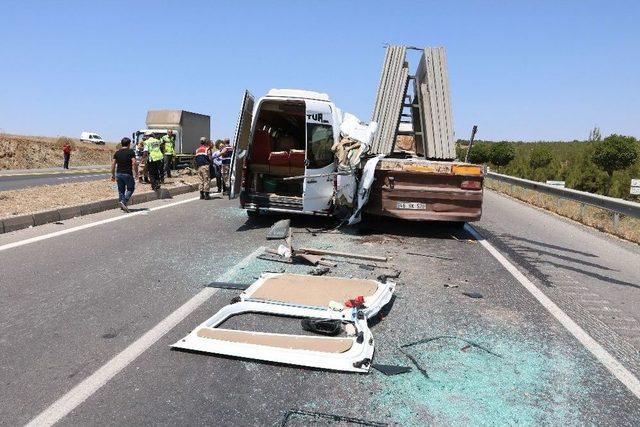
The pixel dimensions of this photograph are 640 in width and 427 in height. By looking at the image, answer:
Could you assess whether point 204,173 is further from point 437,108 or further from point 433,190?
point 433,190

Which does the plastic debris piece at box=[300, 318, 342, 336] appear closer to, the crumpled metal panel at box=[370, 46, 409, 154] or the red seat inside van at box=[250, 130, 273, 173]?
the red seat inside van at box=[250, 130, 273, 173]

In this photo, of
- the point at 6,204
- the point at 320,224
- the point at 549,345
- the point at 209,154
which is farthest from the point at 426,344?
the point at 209,154

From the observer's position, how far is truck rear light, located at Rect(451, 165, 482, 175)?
29.8ft

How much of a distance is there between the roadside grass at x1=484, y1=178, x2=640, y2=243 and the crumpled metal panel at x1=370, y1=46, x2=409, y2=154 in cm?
514

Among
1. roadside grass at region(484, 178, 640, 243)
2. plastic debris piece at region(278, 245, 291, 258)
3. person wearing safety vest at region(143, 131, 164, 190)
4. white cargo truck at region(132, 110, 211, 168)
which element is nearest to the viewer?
plastic debris piece at region(278, 245, 291, 258)

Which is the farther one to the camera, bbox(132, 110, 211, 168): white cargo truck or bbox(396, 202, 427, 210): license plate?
bbox(132, 110, 211, 168): white cargo truck

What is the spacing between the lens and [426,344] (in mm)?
4191

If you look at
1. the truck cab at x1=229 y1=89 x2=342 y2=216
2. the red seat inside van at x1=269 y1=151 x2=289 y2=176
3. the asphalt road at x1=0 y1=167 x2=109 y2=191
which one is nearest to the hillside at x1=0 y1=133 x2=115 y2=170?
the asphalt road at x1=0 y1=167 x2=109 y2=191

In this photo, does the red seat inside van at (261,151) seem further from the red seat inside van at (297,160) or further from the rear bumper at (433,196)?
the rear bumper at (433,196)

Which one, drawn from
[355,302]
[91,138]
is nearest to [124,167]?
[355,302]

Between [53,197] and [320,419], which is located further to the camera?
[53,197]

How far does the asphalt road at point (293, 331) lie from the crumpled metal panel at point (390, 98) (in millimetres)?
3981

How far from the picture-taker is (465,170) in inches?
358

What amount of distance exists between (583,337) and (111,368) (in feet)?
12.4
